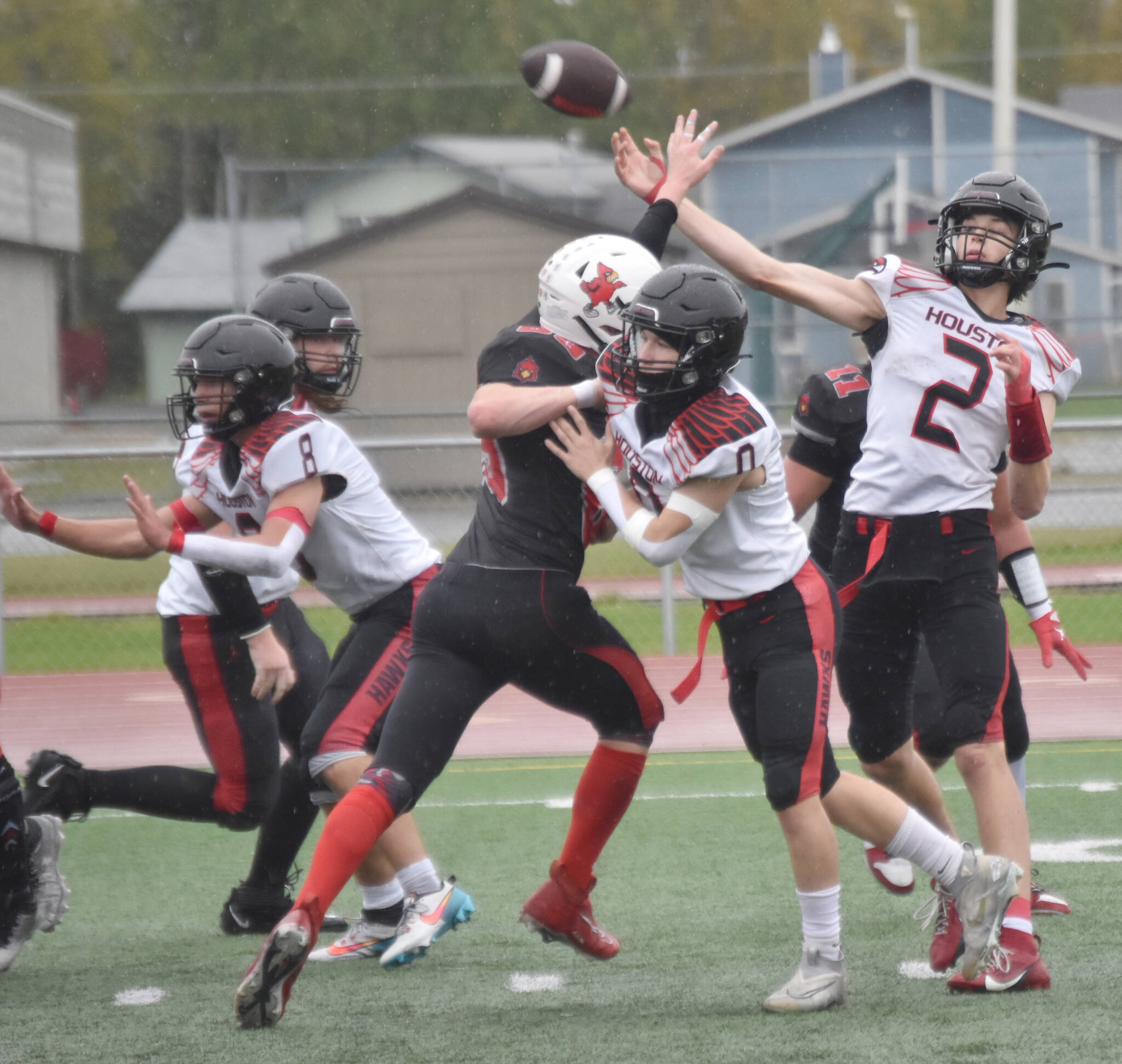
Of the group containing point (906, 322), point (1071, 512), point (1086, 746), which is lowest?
A: point (1086, 746)

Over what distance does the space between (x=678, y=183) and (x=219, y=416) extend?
51.7 inches

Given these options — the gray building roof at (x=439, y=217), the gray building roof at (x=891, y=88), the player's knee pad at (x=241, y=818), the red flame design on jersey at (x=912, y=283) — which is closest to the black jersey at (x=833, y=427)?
the red flame design on jersey at (x=912, y=283)

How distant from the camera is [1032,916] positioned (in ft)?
14.3

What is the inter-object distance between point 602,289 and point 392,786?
1.24 m

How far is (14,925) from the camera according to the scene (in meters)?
4.12

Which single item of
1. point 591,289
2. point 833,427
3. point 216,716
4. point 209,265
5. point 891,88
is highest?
point 891,88

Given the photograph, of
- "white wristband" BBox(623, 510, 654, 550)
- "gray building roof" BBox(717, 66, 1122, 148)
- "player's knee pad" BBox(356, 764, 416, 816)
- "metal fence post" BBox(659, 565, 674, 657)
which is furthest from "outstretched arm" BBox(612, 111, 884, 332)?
"gray building roof" BBox(717, 66, 1122, 148)

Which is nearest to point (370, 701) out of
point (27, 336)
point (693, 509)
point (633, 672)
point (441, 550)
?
point (633, 672)

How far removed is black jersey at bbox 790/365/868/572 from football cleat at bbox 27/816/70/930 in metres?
2.27

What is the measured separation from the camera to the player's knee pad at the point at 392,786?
353cm

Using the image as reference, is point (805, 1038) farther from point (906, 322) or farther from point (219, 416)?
point (219, 416)

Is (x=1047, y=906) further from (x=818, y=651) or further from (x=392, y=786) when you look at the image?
(x=392, y=786)

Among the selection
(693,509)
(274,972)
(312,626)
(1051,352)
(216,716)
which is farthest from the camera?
(312,626)

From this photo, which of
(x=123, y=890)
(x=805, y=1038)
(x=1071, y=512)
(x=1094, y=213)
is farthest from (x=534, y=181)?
(x=805, y=1038)
